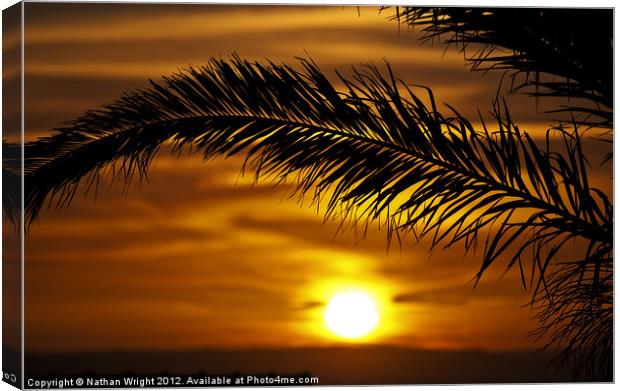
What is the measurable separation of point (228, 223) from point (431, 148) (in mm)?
1435

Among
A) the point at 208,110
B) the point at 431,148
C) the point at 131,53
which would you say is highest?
the point at 131,53

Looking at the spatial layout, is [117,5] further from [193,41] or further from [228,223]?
[228,223]

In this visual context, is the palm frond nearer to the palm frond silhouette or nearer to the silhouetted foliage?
the silhouetted foliage

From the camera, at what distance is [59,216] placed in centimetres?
629

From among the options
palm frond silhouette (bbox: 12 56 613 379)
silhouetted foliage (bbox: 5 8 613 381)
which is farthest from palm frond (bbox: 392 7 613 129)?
palm frond silhouette (bbox: 12 56 613 379)

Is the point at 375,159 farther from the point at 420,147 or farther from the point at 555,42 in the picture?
the point at 555,42

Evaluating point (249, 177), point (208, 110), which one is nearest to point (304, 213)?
point (249, 177)

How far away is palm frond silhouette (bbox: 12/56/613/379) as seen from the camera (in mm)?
5633

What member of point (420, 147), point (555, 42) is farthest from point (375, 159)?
point (555, 42)

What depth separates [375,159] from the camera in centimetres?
558

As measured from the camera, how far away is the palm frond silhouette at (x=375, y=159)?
5.63m

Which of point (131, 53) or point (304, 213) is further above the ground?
point (131, 53)

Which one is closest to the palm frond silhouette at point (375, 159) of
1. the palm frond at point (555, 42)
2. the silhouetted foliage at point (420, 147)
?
the silhouetted foliage at point (420, 147)

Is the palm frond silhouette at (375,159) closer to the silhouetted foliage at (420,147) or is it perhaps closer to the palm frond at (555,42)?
the silhouetted foliage at (420,147)
